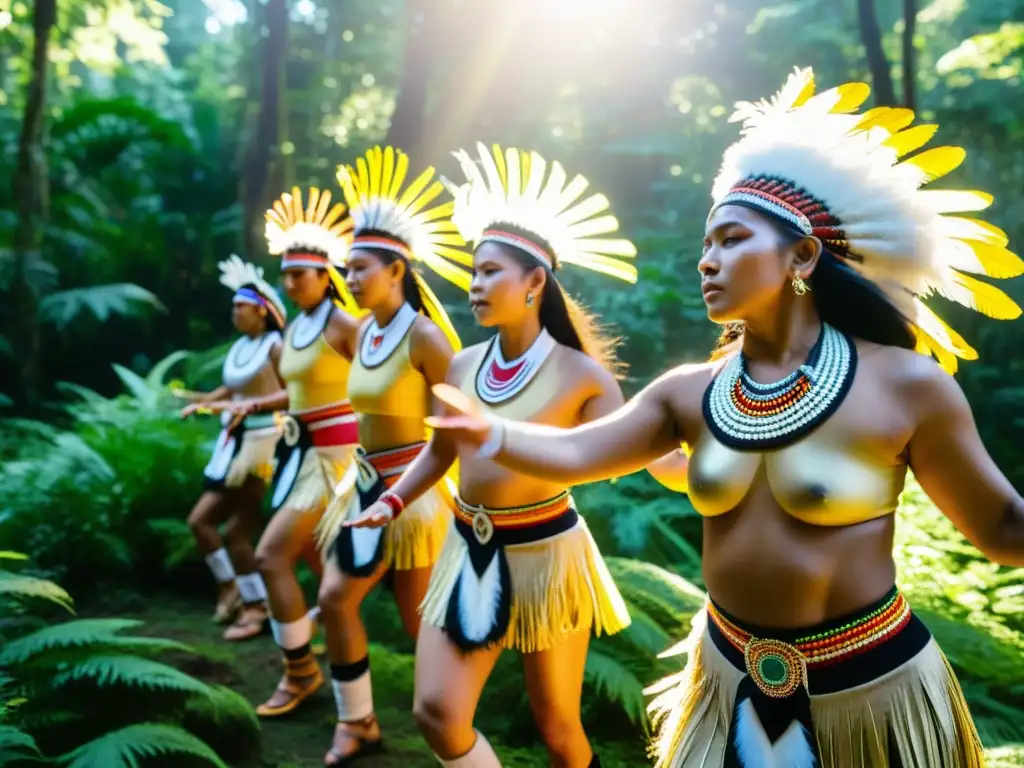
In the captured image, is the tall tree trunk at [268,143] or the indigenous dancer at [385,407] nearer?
the indigenous dancer at [385,407]

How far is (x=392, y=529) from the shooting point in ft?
11.9

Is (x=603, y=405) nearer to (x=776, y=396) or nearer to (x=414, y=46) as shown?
(x=776, y=396)

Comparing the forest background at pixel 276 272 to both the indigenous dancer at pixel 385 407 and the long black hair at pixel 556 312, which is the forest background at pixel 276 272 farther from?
the long black hair at pixel 556 312

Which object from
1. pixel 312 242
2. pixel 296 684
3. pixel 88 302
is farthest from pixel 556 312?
pixel 88 302

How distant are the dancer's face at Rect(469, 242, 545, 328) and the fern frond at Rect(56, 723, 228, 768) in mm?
1916

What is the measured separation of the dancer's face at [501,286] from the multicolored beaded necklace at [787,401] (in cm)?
116

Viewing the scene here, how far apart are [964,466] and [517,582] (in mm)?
1471

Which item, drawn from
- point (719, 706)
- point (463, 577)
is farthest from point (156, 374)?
point (719, 706)

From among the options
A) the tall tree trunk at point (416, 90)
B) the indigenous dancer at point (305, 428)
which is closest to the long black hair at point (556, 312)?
the indigenous dancer at point (305, 428)

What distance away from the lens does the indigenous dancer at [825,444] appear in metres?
1.69

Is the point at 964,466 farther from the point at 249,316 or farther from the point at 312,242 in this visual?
the point at 249,316

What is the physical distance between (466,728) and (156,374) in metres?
6.81

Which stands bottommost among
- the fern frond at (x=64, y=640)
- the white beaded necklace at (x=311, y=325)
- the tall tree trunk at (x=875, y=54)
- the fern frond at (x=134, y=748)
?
the fern frond at (x=134, y=748)

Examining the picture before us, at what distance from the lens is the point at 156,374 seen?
848 centimetres
